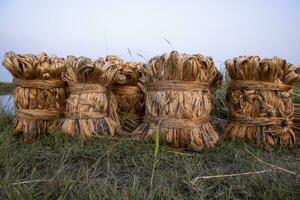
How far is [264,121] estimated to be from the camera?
6.56 feet

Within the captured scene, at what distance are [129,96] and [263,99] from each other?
0.88 meters

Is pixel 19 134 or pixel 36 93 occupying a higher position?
pixel 36 93

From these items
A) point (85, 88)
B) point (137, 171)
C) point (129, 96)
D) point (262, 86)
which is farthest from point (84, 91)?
point (262, 86)

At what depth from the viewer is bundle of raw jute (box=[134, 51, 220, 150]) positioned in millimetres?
1893

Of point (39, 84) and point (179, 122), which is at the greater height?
point (39, 84)

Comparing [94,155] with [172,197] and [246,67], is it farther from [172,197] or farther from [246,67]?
[246,67]

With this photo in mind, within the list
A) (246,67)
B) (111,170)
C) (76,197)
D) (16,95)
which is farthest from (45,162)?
(246,67)

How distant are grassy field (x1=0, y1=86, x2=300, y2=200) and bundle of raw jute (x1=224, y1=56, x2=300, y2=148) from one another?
9 cm

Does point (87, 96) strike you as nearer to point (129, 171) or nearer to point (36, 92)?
point (36, 92)

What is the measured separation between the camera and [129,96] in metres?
2.32

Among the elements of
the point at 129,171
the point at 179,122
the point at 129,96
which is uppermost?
the point at 129,96

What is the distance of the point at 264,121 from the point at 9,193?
57.4 inches

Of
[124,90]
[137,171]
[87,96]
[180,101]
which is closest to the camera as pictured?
[137,171]

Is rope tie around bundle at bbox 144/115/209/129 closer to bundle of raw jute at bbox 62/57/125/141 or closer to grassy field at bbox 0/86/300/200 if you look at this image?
grassy field at bbox 0/86/300/200
